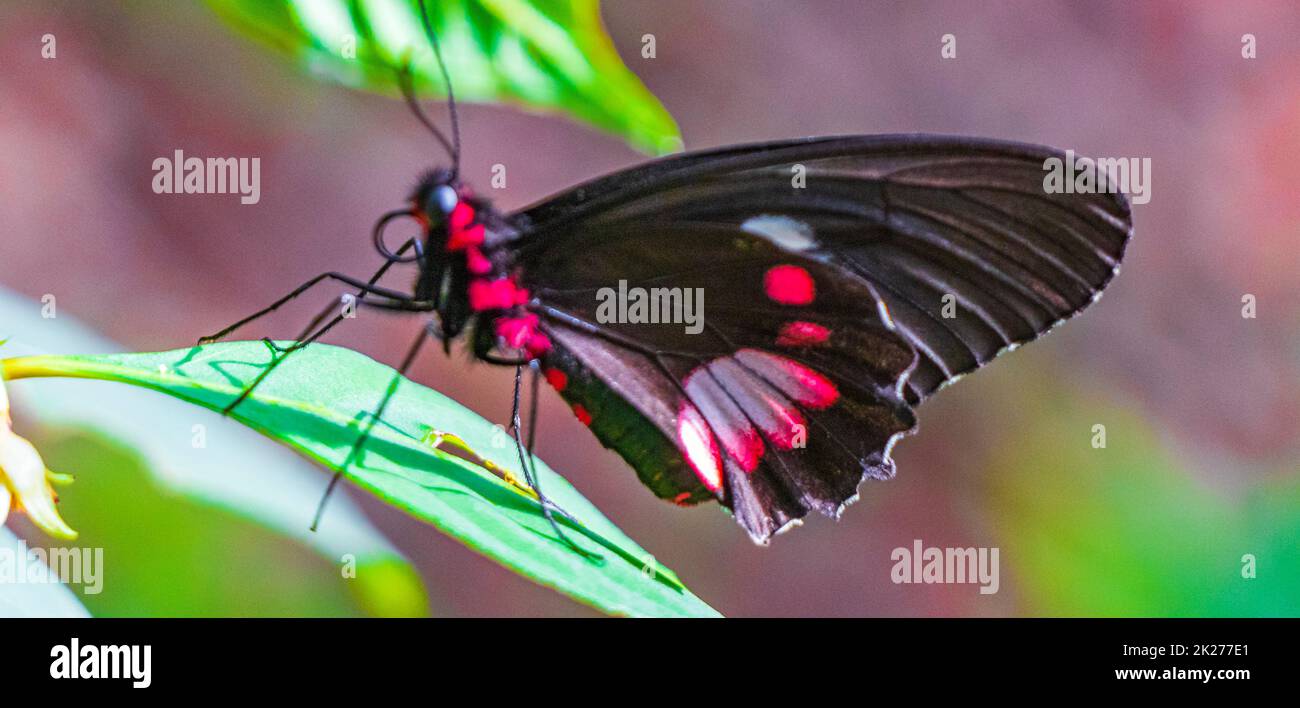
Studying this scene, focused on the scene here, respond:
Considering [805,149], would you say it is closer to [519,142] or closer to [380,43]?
[380,43]

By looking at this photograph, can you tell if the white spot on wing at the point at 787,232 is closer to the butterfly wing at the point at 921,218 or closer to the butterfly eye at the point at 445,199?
the butterfly wing at the point at 921,218

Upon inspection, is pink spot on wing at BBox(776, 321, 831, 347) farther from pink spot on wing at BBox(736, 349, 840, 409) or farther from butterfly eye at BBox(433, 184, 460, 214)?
butterfly eye at BBox(433, 184, 460, 214)

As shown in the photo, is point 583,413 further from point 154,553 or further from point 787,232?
point 154,553

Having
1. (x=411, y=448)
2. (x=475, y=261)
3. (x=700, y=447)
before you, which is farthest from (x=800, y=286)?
(x=411, y=448)

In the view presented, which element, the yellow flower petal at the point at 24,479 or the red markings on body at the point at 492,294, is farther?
the red markings on body at the point at 492,294

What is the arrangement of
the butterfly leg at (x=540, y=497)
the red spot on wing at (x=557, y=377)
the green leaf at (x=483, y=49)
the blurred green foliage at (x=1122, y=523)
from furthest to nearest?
the blurred green foliage at (x=1122, y=523) < the red spot on wing at (x=557, y=377) < the green leaf at (x=483, y=49) < the butterfly leg at (x=540, y=497)

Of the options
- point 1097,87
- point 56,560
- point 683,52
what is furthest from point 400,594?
point 1097,87

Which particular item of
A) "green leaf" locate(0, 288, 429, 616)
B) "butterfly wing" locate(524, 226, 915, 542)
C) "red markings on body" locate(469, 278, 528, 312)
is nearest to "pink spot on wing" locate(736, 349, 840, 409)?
"butterfly wing" locate(524, 226, 915, 542)

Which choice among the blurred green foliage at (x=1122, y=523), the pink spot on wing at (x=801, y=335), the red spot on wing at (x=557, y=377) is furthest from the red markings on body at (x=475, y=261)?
the blurred green foliage at (x=1122, y=523)
